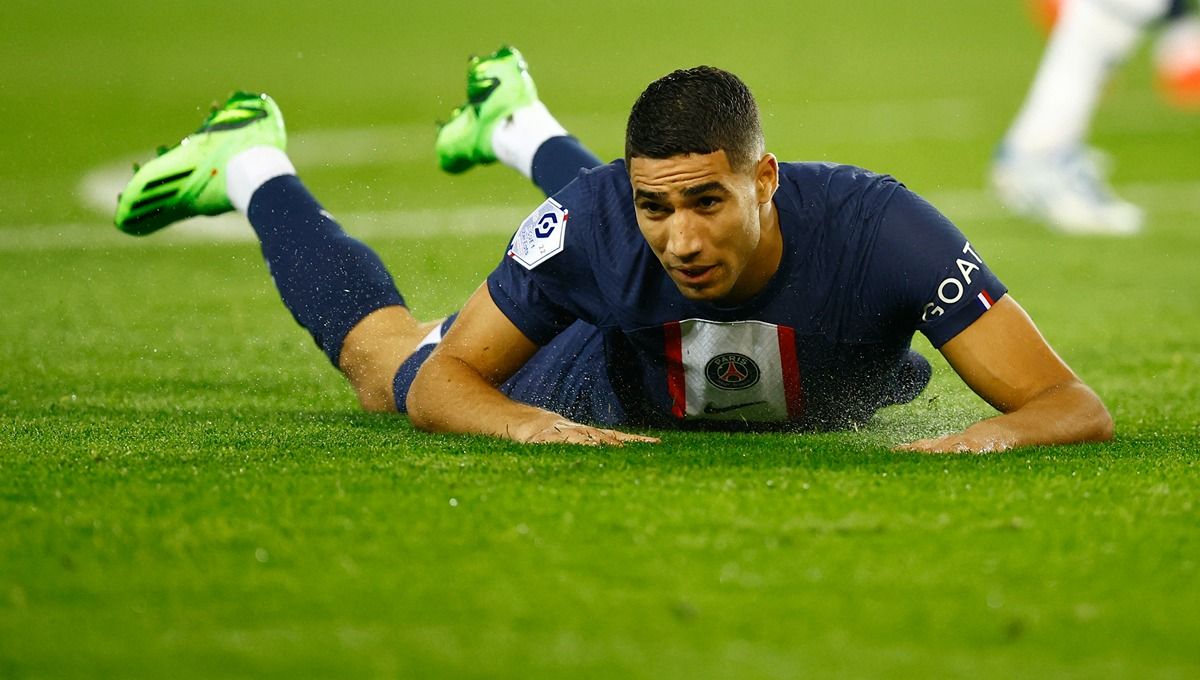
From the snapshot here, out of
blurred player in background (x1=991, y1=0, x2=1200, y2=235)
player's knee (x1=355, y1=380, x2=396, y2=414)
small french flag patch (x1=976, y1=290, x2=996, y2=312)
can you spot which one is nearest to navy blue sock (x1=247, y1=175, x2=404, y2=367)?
player's knee (x1=355, y1=380, x2=396, y2=414)

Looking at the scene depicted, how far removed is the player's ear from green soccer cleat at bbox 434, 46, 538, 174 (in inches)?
77.0

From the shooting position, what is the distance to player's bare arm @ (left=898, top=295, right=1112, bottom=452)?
4.13 metres

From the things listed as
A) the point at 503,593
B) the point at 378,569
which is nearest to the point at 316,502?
the point at 378,569

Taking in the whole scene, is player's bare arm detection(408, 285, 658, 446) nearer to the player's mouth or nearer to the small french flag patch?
the player's mouth

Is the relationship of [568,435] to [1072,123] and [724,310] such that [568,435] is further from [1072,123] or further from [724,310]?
[1072,123]

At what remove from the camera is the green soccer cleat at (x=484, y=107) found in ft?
20.2

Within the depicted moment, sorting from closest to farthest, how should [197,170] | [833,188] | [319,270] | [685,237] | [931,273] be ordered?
1. [685,237]
2. [931,273]
3. [833,188]
4. [319,270]
5. [197,170]

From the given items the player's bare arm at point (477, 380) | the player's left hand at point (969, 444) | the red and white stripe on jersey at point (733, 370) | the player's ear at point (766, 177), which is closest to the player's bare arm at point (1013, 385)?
the player's left hand at point (969, 444)

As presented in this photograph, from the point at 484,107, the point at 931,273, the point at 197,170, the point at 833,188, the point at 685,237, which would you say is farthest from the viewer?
the point at 484,107

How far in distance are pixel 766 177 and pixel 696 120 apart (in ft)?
0.98

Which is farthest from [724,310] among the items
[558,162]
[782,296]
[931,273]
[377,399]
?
[558,162]

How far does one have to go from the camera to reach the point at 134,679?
2592 millimetres

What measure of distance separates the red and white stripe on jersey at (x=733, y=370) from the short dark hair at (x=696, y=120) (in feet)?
1.56

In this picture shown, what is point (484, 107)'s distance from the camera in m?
6.20
